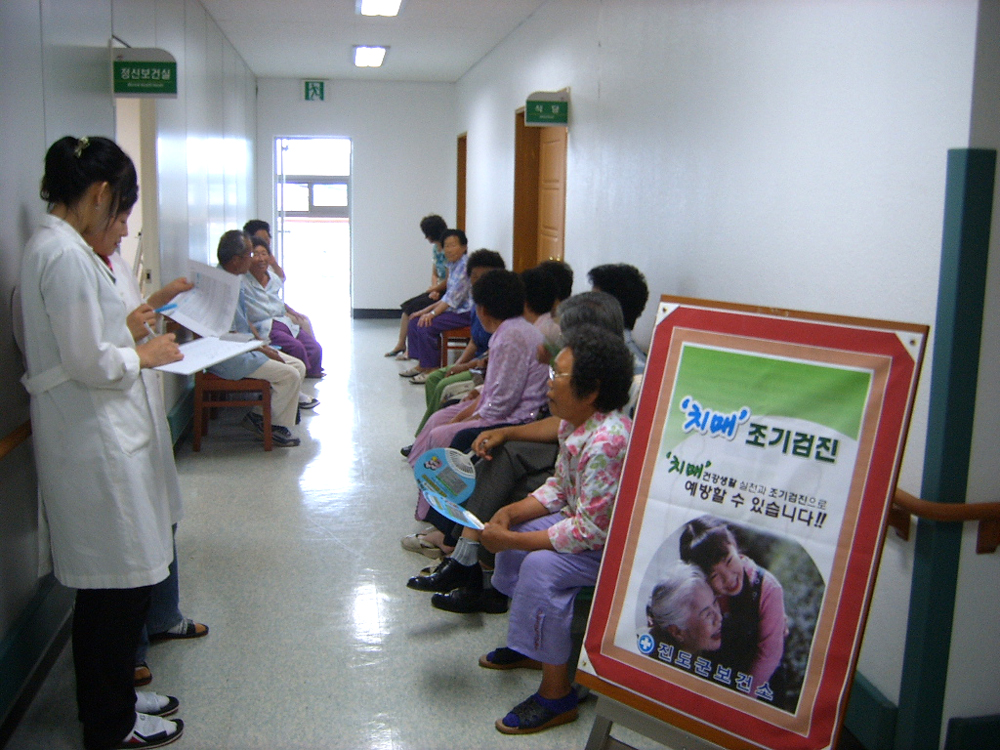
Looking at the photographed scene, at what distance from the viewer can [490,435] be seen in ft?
11.3

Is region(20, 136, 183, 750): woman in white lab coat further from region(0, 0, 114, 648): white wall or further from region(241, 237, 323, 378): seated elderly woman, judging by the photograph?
region(241, 237, 323, 378): seated elderly woman

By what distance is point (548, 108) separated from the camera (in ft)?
20.6

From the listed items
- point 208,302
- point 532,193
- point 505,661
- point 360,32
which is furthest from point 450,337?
point 505,661

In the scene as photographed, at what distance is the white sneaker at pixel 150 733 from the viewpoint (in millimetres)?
2541

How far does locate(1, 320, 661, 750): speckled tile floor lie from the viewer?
8.73 feet

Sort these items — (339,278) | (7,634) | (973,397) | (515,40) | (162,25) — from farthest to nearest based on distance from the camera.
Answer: (339,278) < (515,40) < (162,25) < (7,634) < (973,397)

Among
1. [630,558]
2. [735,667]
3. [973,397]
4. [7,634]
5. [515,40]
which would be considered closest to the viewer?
[735,667]

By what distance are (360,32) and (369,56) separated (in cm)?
134

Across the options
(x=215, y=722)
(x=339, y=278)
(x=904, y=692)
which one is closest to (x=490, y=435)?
(x=215, y=722)

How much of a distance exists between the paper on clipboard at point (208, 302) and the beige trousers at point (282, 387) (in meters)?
1.91

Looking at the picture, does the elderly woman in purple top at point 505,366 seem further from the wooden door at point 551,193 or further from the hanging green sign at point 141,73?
the wooden door at point 551,193

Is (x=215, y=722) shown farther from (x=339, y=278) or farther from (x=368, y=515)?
(x=339, y=278)

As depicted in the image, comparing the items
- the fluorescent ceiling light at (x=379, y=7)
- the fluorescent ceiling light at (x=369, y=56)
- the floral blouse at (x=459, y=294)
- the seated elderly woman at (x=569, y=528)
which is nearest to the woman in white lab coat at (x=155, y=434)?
the seated elderly woman at (x=569, y=528)

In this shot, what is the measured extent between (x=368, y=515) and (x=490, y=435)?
132 cm
